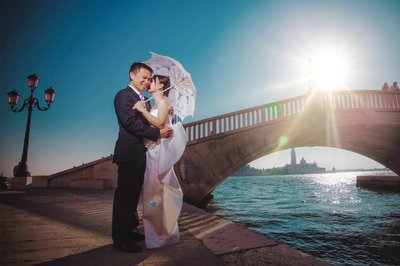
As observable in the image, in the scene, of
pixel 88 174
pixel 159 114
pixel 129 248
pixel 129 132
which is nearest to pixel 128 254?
pixel 129 248

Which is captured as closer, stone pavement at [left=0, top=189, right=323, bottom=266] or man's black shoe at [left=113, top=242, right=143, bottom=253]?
stone pavement at [left=0, top=189, right=323, bottom=266]

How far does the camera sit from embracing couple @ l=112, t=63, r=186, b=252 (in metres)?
1.94

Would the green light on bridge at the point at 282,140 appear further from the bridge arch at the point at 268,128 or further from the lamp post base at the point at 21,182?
the lamp post base at the point at 21,182

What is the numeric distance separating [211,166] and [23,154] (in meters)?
8.53

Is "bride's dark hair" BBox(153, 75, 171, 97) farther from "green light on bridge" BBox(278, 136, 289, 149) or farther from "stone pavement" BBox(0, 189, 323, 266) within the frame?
"green light on bridge" BBox(278, 136, 289, 149)

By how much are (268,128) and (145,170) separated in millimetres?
9279

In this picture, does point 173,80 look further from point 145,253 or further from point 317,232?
point 317,232

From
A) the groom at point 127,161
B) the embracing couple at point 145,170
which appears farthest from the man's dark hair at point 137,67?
the groom at point 127,161

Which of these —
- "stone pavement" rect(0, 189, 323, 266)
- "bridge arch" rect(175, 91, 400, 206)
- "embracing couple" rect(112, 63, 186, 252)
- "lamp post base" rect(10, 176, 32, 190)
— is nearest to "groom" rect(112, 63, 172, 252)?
"embracing couple" rect(112, 63, 186, 252)

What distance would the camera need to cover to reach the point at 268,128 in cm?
1041

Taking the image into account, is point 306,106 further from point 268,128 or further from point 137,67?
point 137,67

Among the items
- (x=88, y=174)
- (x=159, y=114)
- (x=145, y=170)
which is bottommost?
(x=88, y=174)

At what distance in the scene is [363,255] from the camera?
3979 mm

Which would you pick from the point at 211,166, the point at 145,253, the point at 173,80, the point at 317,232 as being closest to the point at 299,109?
the point at 211,166
